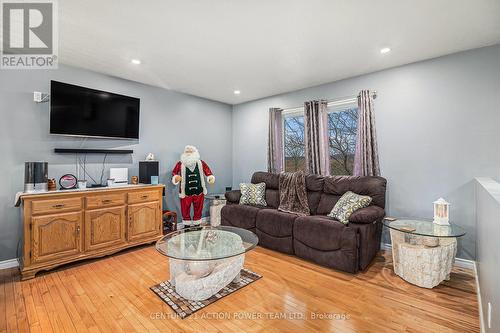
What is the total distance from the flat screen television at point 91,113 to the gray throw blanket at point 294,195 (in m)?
2.43

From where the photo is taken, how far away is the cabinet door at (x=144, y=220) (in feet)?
10.7

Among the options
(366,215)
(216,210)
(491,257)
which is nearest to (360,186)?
(366,215)

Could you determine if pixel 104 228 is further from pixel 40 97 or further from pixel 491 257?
pixel 491 257

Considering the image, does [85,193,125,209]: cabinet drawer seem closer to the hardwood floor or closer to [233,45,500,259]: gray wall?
the hardwood floor

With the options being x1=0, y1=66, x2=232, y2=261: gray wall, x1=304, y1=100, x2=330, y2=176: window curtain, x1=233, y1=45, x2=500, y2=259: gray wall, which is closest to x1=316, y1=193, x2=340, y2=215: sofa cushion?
x1=304, y1=100, x2=330, y2=176: window curtain

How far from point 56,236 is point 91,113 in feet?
5.20

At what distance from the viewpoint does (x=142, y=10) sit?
202 cm

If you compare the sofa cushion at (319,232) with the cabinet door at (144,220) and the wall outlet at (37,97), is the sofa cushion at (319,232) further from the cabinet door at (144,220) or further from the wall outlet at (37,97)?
the wall outlet at (37,97)

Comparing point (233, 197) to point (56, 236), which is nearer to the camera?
point (56, 236)

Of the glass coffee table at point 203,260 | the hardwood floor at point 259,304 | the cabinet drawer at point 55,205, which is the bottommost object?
the hardwood floor at point 259,304

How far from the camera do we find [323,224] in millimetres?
2807

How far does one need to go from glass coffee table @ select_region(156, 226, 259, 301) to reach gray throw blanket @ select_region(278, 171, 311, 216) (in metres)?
1.17

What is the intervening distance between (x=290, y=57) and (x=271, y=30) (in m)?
0.68

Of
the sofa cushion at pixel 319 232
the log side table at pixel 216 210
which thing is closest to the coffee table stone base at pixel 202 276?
the sofa cushion at pixel 319 232
